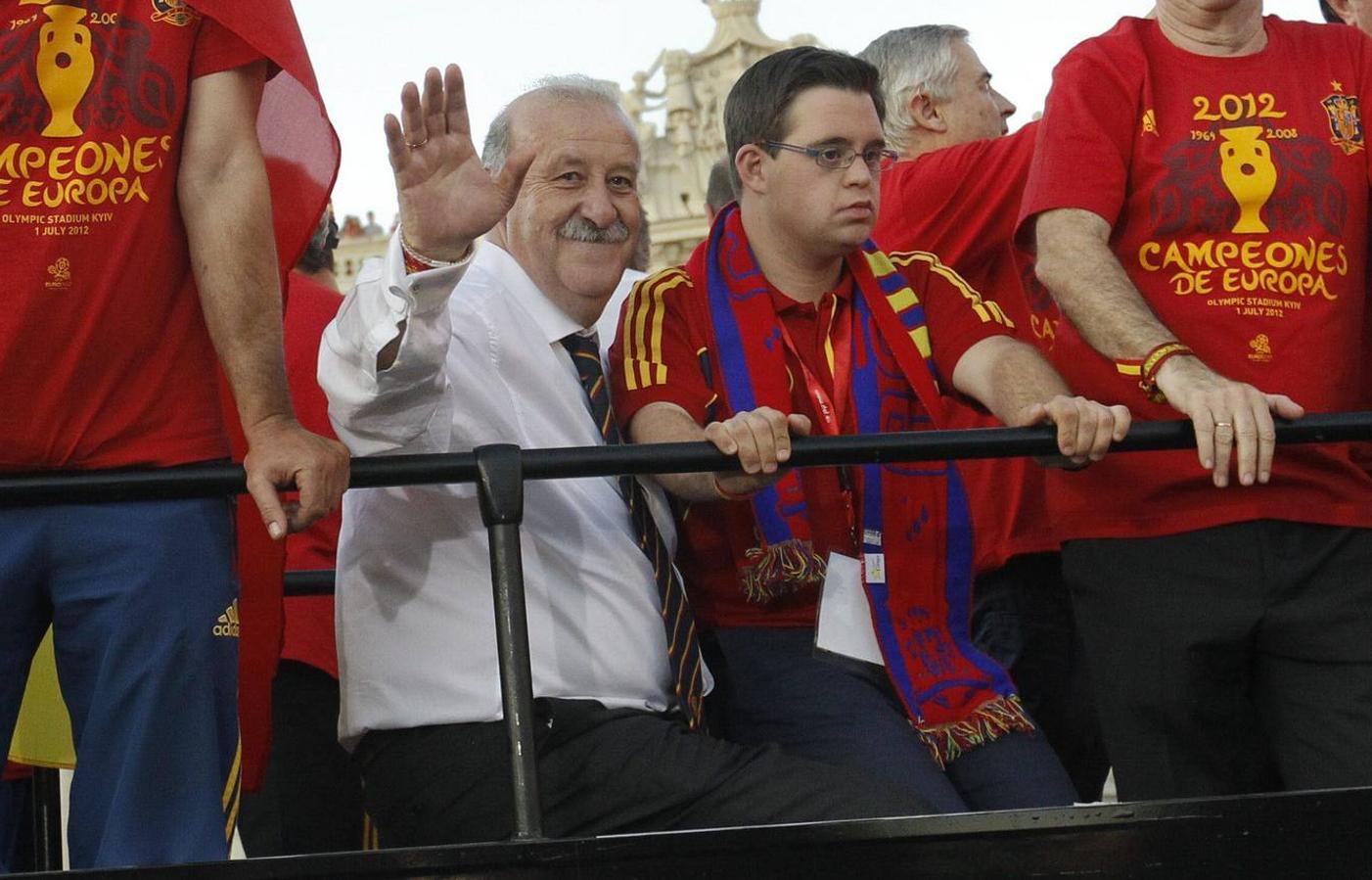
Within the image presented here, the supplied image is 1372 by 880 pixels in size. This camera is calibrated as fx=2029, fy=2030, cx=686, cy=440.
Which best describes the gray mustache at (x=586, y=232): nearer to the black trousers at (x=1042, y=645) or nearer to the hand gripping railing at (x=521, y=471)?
the hand gripping railing at (x=521, y=471)

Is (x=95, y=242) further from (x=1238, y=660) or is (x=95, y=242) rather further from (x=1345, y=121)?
(x=1345, y=121)

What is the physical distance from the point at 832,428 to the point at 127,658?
129 centimetres

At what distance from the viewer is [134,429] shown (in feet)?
9.12

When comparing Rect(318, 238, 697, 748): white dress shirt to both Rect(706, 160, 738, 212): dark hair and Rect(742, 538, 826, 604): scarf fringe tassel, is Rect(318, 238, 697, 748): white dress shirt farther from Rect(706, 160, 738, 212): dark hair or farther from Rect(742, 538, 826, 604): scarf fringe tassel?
Rect(706, 160, 738, 212): dark hair

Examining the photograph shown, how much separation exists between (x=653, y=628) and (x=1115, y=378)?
87 centimetres

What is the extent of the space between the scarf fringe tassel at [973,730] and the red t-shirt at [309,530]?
141 centimetres

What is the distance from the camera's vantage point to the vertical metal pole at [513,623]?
8.80 feet

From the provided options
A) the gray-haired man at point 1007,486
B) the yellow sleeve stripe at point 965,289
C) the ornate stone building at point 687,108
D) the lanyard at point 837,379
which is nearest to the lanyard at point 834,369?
the lanyard at point 837,379

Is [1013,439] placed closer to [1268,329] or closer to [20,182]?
[1268,329]

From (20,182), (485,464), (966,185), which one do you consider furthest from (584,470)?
(966,185)

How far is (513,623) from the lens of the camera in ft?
8.87

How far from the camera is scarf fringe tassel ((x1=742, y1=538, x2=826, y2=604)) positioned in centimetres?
332

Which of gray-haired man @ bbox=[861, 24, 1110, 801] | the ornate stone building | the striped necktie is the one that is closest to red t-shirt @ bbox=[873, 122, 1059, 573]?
gray-haired man @ bbox=[861, 24, 1110, 801]

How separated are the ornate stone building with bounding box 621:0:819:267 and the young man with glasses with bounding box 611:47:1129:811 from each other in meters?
10.5
